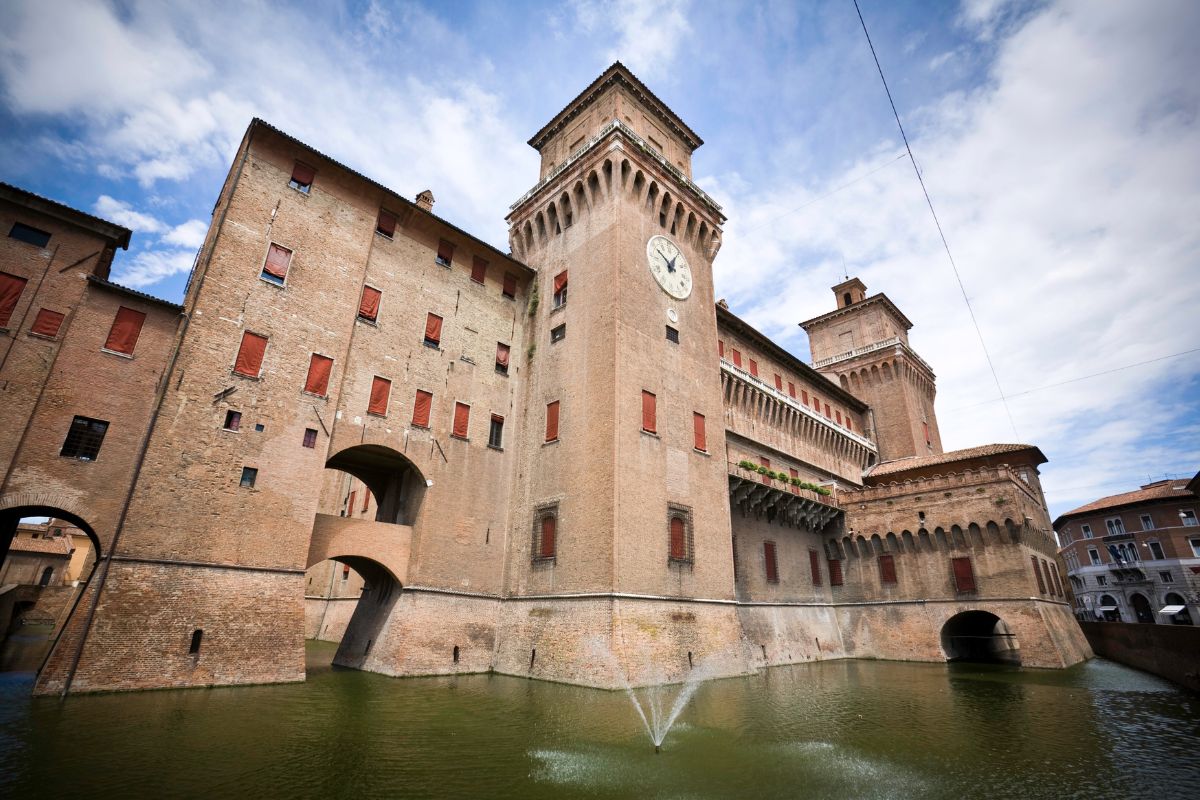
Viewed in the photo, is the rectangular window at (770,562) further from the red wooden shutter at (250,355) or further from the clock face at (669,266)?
the red wooden shutter at (250,355)

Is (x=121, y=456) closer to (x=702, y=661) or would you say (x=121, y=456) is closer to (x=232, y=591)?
(x=232, y=591)

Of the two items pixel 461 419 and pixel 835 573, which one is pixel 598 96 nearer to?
pixel 461 419

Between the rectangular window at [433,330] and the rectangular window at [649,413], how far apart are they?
8.37 meters

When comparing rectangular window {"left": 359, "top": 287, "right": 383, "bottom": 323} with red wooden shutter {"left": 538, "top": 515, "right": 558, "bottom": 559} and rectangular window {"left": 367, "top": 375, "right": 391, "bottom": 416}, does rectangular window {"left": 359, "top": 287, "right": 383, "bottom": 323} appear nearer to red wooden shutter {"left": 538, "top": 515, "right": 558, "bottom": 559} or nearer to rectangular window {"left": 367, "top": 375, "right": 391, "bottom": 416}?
rectangular window {"left": 367, "top": 375, "right": 391, "bottom": 416}

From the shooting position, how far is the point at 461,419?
2205cm

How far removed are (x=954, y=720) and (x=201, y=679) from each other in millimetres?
18354

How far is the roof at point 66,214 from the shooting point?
15.1 metres

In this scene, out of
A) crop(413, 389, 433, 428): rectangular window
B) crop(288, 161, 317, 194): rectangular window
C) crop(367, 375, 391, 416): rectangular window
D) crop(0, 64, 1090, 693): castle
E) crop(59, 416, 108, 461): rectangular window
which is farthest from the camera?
crop(413, 389, 433, 428): rectangular window

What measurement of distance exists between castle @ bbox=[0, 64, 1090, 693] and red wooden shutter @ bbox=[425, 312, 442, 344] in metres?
→ 0.12

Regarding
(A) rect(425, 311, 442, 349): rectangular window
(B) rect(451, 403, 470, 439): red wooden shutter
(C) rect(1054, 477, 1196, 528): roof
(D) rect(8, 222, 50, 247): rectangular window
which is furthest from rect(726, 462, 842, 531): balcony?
(C) rect(1054, 477, 1196, 528): roof

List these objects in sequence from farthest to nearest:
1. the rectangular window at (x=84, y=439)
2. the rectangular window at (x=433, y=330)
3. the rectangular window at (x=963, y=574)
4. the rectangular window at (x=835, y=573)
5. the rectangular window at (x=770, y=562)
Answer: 1. the rectangular window at (x=835, y=573)
2. the rectangular window at (x=770, y=562)
3. the rectangular window at (x=963, y=574)
4. the rectangular window at (x=433, y=330)
5. the rectangular window at (x=84, y=439)

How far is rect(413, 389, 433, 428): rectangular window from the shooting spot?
20667 mm

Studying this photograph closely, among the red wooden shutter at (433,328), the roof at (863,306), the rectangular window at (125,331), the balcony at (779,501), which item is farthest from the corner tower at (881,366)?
the rectangular window at (125,331)

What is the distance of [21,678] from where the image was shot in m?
15.4
